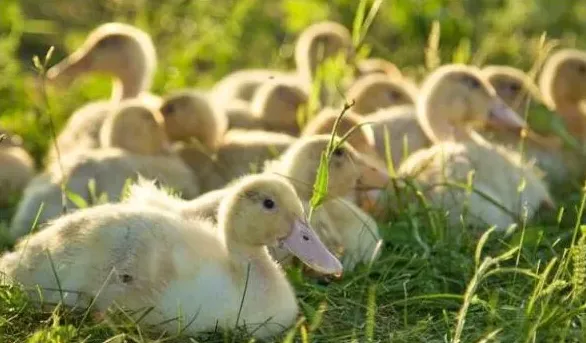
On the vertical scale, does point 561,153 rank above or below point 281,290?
below

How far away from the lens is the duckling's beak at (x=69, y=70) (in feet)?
28.0

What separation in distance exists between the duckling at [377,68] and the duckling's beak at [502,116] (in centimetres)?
148

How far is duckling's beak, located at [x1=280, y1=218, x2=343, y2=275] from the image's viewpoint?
A: 5.20 metres

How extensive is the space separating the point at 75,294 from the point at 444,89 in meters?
2.91

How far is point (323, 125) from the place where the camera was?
7141mm

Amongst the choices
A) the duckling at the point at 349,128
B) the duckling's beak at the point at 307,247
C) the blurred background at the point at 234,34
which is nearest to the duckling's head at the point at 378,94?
the blurred background at the point at 234,34

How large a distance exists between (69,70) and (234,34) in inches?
82.3

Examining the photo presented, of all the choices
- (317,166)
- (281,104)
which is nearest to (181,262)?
(317,166)

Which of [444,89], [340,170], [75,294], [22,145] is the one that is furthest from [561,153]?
[75,294]

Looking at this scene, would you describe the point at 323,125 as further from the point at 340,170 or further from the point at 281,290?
the point at 281,290

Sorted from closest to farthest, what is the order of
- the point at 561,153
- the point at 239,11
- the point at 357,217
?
the point at 357,217
the point at 561,153
the point at 239,11

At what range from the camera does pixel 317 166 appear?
6.05 m

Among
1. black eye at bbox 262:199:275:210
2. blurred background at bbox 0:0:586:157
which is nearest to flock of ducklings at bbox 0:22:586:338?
black eye at bbox 262:199:275:210

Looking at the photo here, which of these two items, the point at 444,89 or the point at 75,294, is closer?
the point at 75,294
